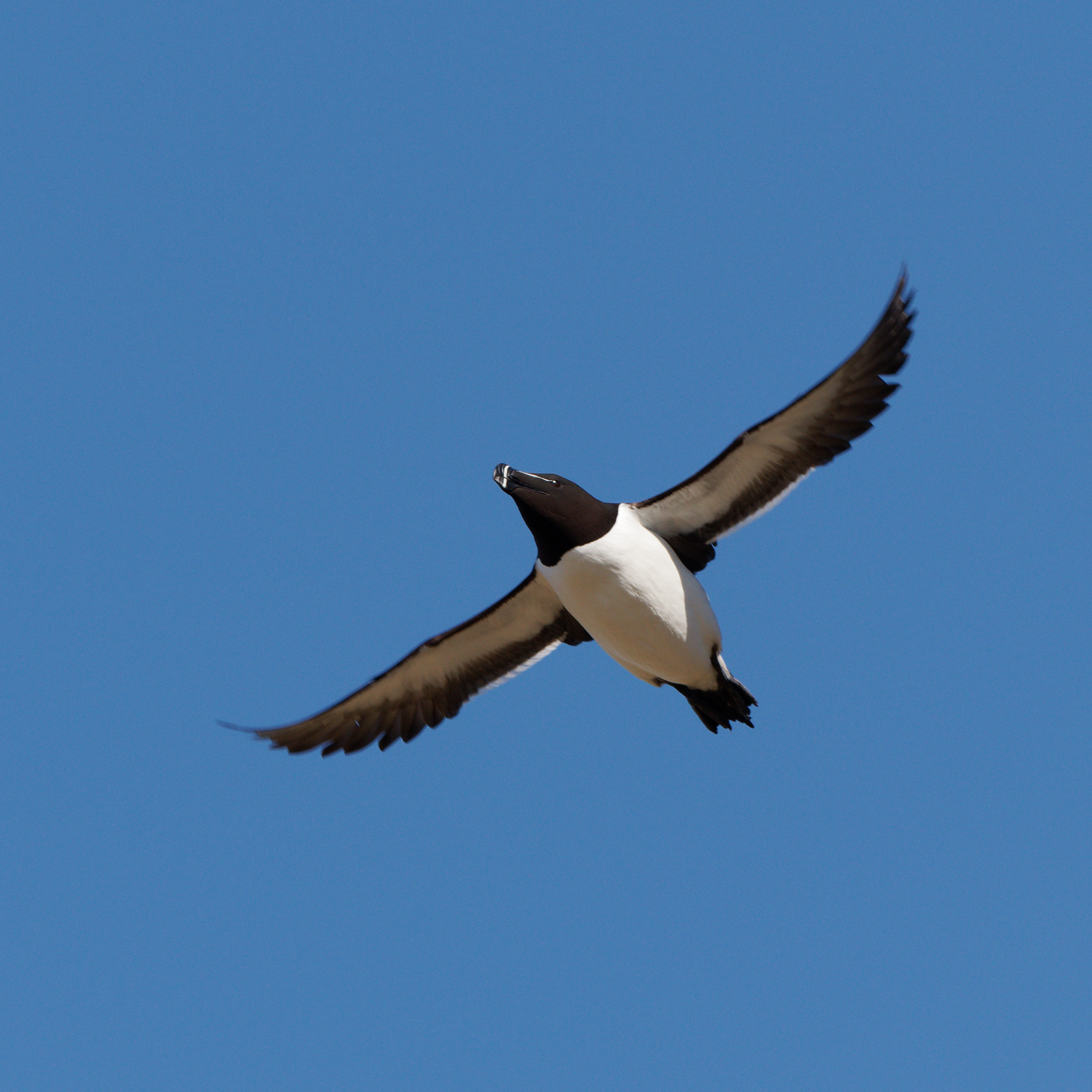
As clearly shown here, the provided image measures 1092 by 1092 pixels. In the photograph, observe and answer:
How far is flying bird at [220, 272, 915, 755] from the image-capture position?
41.3ft

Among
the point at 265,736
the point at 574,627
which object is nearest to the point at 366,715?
the point at 265,736

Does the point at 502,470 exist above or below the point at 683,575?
above

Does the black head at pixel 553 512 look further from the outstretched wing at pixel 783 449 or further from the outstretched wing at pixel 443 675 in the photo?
the outstretched wing at pixel 443 675

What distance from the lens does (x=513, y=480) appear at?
12812 millimetres

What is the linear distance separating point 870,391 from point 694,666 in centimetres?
316

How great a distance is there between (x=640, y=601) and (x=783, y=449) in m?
2.06

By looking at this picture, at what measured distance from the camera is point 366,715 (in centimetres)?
1472

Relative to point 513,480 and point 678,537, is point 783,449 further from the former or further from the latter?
point 513,480

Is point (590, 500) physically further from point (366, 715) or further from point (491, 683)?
point (366, 715)

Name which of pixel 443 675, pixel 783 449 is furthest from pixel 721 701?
pixel 443 675

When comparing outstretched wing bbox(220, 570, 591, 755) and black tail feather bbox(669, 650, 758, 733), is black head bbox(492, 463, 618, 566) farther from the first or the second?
black tail feather bbox(669, 650, 758, 733)

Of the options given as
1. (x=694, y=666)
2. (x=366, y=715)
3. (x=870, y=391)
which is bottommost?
(x=694, y=666)

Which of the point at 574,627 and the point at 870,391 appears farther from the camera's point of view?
the point at 574,627

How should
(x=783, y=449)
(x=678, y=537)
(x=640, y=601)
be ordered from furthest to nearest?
(x=678, y=537), (x=783, y=449), (x=640, y=601)
